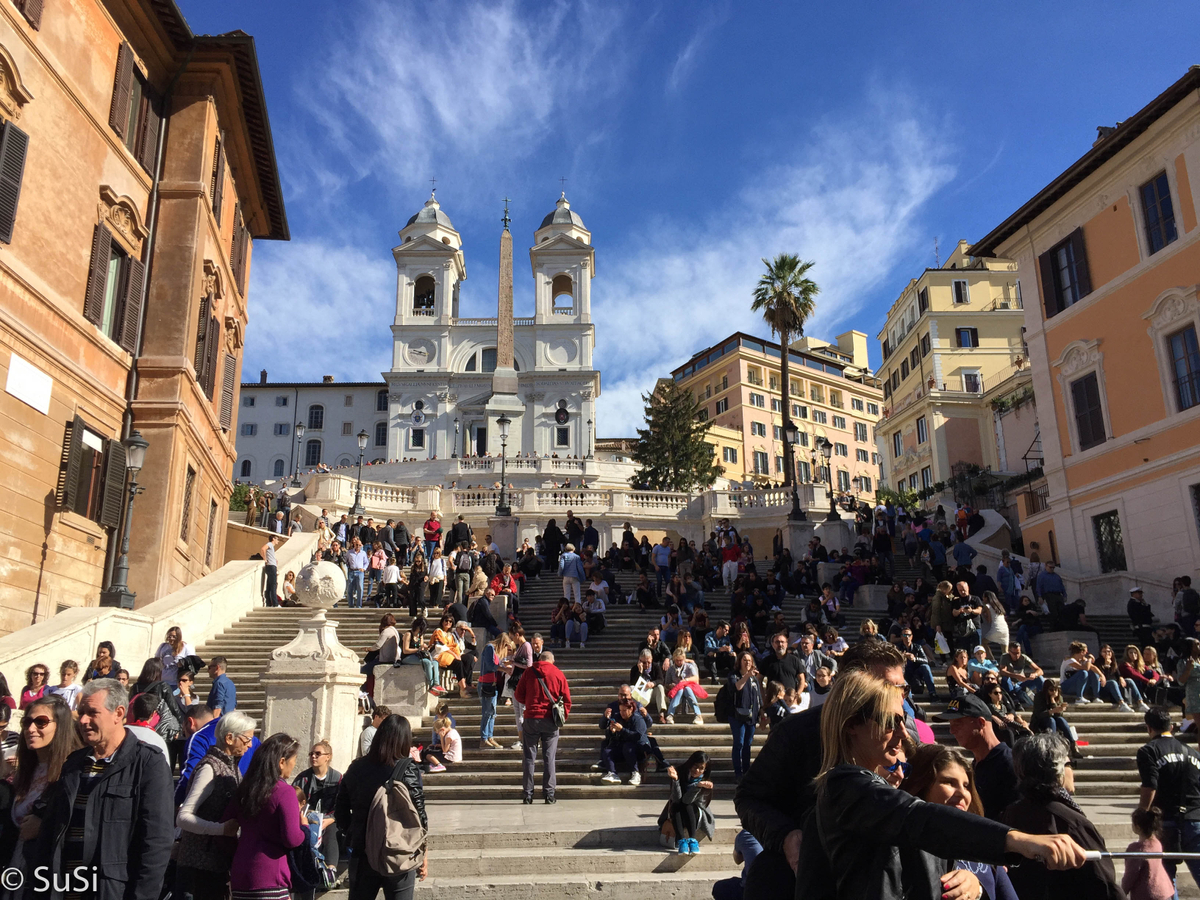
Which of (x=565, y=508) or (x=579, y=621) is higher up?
(x=565, y=508)

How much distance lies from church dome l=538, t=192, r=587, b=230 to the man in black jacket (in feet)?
267

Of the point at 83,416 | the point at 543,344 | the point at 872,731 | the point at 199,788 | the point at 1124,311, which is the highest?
the point at 543,344

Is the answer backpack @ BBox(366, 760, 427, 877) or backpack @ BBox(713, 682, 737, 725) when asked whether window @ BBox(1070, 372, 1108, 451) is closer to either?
backpack @ BBox(713, 682, 737, 725)

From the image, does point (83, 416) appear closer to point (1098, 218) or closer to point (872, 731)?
point (872, 731)

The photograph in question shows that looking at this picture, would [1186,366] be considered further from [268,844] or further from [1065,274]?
[268,844]

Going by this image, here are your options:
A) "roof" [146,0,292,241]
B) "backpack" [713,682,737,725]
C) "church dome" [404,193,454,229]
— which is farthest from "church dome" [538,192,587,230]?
"backpack" [713,682,737,725]

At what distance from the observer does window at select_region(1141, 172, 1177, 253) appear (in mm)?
20859

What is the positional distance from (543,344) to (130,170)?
59.0 metres

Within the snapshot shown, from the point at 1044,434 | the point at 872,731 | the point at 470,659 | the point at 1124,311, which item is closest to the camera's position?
the point at 872,731

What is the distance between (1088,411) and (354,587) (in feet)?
60.1

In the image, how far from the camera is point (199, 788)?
17.4 ft

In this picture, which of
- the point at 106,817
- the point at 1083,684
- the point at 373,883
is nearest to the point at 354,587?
the point at 1083,684

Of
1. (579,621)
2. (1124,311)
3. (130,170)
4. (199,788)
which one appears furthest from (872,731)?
(1124,311)

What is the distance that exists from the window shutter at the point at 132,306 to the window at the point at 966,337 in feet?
150
